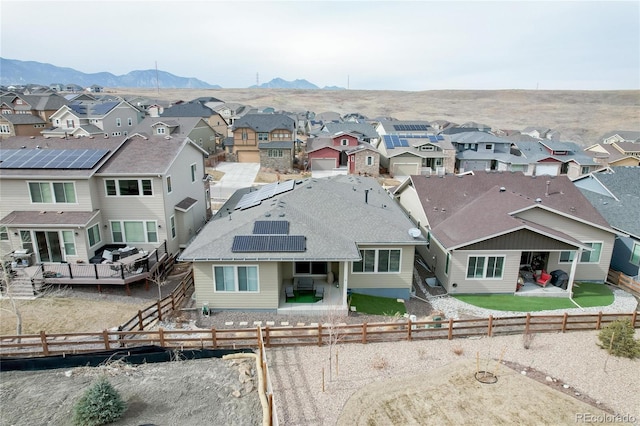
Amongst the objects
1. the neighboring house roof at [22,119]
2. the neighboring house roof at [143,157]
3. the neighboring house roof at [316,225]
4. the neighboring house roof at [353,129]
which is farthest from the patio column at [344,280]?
the neighboring house roof at [22,119]

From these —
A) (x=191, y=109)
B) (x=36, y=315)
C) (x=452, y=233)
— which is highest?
(x=191, y=109)

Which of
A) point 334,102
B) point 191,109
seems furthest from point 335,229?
point 334,102

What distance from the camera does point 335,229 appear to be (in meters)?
20.2

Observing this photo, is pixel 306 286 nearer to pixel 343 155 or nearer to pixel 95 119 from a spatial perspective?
pixel 343 155

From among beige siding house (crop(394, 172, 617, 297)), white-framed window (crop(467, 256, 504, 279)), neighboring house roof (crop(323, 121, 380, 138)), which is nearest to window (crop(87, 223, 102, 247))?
beige siding house (crop(394, 172, 617, 297))

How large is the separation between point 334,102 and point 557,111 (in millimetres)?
88885

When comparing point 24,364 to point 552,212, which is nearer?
point 24,364

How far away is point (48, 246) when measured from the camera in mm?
21984

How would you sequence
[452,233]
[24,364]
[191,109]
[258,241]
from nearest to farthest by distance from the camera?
[24,364] → [258,241] → [452,233] → [191,109]

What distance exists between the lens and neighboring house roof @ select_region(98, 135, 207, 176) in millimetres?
22656

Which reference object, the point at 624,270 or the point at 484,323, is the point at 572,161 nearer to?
the point at 624,270

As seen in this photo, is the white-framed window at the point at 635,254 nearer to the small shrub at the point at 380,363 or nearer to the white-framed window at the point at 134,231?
the small shrub at the point at 380,363

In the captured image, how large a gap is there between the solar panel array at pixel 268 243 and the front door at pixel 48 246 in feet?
37.3

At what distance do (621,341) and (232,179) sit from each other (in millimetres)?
42807
